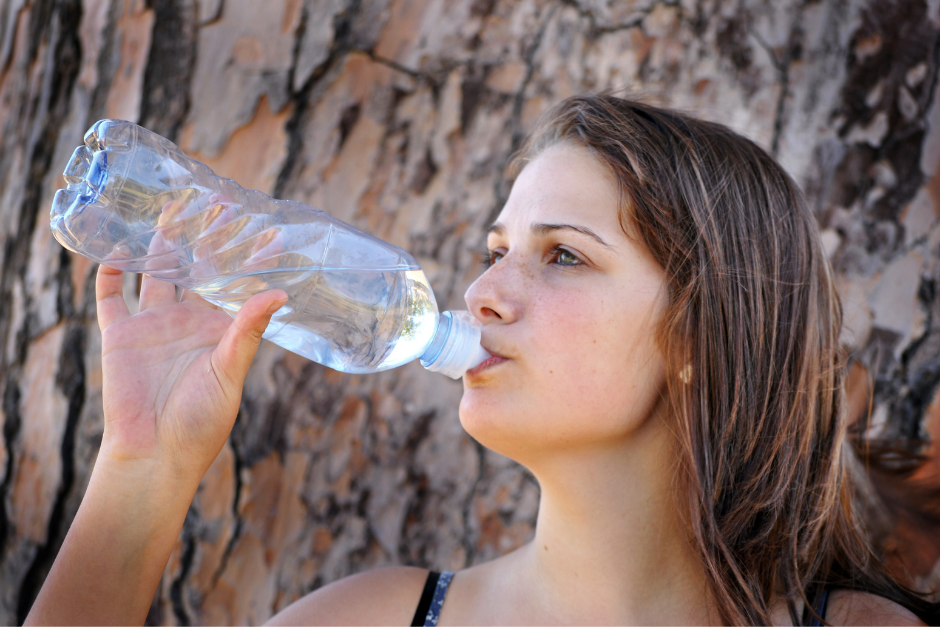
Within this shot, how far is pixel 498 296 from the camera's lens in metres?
1.31

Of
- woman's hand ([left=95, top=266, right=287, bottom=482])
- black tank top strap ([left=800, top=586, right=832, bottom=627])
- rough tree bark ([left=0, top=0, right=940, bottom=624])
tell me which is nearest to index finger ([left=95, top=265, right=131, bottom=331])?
woman's hand ([left=95, top=266, right=287, bottom=482])

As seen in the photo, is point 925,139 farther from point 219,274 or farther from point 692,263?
point 219,274

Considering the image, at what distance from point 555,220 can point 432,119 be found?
644 mm

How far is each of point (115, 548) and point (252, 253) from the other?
0.58 m

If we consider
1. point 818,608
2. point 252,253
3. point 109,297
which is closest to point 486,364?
point 252,253

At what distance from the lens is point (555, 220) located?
134 cm

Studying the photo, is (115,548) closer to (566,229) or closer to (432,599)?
(432,599)

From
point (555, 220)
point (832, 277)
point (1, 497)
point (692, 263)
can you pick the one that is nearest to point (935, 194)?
point (832, 277)

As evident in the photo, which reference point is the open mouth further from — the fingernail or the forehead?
the fingernail

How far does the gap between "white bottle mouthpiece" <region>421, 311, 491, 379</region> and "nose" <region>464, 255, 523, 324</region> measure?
0.05 meters

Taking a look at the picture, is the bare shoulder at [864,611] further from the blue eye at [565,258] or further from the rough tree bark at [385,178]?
the blue eye at [565,258]

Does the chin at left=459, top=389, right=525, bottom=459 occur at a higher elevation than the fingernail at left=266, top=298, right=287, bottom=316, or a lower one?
lower

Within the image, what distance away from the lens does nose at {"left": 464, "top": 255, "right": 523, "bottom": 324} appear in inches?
51.3

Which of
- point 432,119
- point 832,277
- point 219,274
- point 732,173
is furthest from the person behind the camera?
point 432,119
